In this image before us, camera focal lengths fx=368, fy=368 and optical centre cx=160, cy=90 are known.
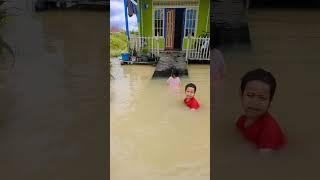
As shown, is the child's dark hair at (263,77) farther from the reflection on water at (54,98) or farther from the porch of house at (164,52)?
the porch of house at (164,52)

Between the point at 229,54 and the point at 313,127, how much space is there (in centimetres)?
40

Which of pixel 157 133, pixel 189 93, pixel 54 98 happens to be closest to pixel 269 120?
pixel 157 133

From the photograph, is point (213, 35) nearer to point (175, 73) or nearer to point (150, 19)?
point (175, 73)

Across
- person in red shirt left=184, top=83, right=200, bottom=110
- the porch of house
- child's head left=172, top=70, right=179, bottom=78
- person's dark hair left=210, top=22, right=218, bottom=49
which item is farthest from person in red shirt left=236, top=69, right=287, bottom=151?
the porch of house

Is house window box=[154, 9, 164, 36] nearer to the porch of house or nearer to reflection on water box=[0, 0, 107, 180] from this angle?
the porch of house

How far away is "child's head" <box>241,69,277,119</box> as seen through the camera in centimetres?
127

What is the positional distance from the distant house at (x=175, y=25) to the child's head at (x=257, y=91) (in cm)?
200

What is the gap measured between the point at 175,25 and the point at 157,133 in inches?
75.9

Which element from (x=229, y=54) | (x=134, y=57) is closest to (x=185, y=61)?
(x=134, y=57)

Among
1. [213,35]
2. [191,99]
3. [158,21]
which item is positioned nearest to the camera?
[213,35]

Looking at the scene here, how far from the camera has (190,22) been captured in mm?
3441

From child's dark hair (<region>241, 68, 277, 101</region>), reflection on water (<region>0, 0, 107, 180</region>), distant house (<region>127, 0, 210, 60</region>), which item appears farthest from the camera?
distant house (<region>127, 0, 210, 60</region>)

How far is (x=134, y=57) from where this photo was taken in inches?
134

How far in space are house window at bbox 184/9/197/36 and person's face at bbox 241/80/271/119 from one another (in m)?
2.07
